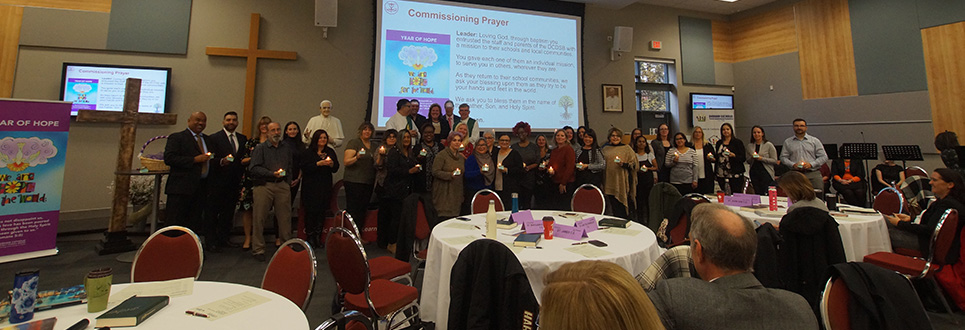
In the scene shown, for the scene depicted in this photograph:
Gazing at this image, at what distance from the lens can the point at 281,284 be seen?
1.83 meters

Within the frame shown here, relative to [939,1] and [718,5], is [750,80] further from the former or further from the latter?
[939,1]

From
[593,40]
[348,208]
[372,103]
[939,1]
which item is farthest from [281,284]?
[939,1]

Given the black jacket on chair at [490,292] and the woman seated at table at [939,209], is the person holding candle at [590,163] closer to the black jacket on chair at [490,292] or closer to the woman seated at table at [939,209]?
the woman seated at table at [939,209]

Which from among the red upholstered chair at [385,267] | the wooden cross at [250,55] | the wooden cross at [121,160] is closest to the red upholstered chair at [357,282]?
the red upholstered chair at [385,267]

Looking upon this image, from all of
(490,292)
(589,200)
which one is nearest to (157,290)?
(490,292)

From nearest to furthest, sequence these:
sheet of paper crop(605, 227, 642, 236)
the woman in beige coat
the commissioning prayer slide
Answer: sheet of paper crop(605, 227, 642, 236) → the woman in beige coat → the commissioning prayer slide

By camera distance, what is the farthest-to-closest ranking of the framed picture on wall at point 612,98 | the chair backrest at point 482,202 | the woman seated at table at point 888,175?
the framed picture on wall at point 612,98, the woman seated at table at point 888,175, the chair backrest at point 482,202

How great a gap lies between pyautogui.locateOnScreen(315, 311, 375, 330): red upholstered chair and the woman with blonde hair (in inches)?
25.9

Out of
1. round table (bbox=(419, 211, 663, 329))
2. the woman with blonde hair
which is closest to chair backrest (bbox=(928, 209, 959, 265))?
round table (bbox=(419, 211, 663, 329))

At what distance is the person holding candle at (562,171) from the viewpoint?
16.5 ft

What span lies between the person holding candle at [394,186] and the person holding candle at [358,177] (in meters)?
0.24

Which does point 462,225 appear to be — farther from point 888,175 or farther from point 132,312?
point 888,175

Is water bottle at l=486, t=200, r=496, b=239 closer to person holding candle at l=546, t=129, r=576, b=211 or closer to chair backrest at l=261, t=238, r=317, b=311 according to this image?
chair backrest at l=261, t=238, r=317, b=311

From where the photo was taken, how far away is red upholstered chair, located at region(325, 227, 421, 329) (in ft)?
6.27
